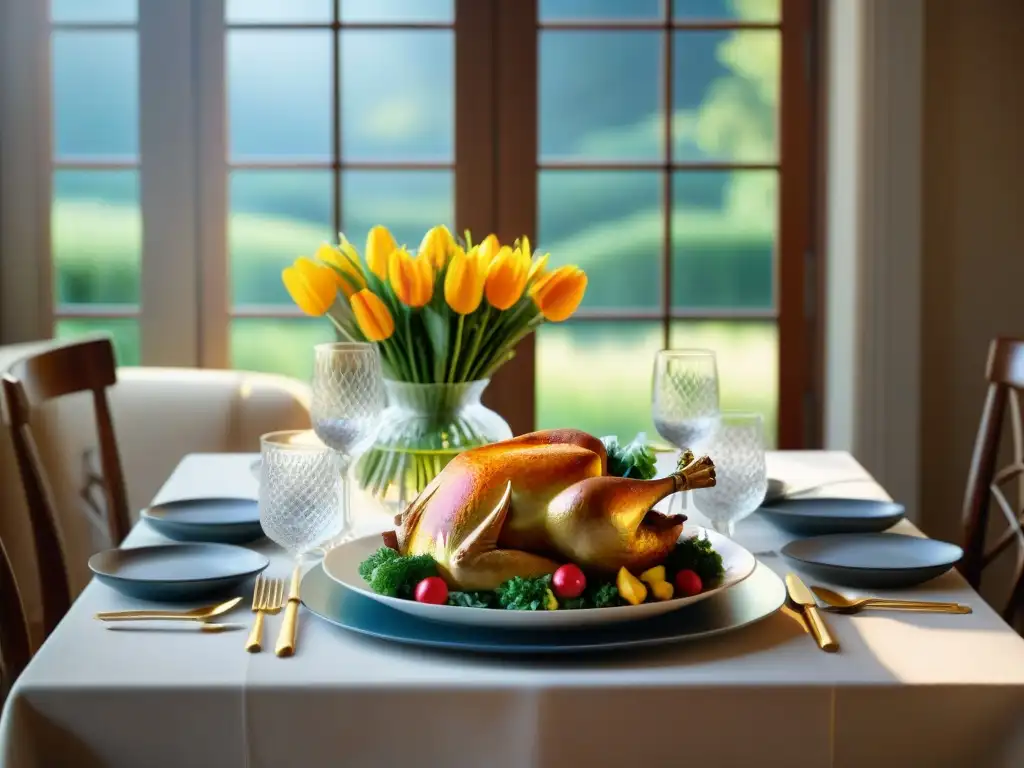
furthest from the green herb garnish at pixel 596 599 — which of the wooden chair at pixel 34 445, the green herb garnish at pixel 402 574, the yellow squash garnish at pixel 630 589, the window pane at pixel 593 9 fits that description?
the window pane at pixel 593 9

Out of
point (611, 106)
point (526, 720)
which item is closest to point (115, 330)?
point (611, 106)

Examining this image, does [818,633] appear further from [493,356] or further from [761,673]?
[493,356]

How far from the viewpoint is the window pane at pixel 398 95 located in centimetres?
343

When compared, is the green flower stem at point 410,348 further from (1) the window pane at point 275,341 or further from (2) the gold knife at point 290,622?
(1) the window pane at point 275,341

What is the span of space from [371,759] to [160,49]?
2.73 metres

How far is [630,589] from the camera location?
110 cm

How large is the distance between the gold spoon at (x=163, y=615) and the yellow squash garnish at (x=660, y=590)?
401mm

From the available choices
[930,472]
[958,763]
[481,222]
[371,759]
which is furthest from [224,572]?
[930,472]

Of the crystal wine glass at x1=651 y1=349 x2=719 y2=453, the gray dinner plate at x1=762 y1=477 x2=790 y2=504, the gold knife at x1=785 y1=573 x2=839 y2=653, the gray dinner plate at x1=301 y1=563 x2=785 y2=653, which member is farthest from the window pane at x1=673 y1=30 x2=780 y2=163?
the gray dinner plate at x1=301 y1=563 x2=785 y2=653

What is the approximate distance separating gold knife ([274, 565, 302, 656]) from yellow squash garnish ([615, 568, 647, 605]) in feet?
0.91

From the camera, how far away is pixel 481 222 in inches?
134

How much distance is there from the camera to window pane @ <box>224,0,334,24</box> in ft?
11.2

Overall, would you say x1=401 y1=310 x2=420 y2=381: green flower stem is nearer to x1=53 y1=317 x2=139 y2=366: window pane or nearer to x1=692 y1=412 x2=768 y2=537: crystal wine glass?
x1=692 y1=412 x2=768 y2=537: crystal wine glass

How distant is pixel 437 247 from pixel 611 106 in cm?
196
